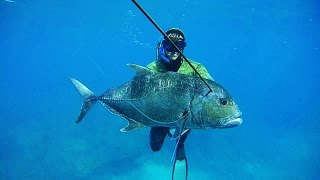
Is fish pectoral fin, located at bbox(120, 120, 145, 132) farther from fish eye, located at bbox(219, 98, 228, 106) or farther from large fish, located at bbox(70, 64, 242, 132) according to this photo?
fish eye, located at bbox(219, 98, 228, 106)

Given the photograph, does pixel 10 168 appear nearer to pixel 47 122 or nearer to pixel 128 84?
pixel 47 122

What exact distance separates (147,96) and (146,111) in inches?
6.3

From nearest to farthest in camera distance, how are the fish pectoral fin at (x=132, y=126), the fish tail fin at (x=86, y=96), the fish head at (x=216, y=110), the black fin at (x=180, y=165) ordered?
the fish head at (x=216, y=110), the fish pectoral fin at (x=132, y=126), the fish tail fin at (x=86, y=96), the black fin at (x=180, y=165)

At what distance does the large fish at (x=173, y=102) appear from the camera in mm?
2961

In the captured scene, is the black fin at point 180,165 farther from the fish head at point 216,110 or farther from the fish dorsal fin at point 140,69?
the fish head at point 216,110

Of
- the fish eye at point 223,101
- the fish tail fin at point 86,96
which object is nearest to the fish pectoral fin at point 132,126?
the fish tail fin at point 86,96

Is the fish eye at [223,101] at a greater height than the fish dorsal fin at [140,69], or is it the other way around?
the fish dorsal fin at [140,69]

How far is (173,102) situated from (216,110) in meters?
0.47

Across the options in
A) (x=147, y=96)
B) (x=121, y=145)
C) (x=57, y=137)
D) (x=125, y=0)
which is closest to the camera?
(x=147, y=96)

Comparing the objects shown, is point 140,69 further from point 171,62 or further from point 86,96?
point 86,96

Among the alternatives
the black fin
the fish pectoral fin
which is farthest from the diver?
the black fin

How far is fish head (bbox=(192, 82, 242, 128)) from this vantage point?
9.62 feet

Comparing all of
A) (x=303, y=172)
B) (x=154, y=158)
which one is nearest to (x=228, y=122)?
(x=154, y=158)

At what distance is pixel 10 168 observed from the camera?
14508 mm
